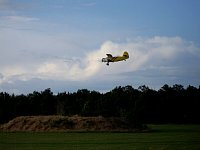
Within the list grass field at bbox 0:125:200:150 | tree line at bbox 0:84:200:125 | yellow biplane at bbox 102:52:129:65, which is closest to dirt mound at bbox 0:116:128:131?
grass field at bbox 0:125:200:150

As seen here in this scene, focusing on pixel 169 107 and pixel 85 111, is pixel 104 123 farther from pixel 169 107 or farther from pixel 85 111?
pixel 169 107

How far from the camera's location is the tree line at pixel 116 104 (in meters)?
114

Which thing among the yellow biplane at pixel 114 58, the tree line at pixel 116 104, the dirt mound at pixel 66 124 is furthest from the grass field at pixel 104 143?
the tree line at pixel 116 104

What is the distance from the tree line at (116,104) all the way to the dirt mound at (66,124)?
108 feet

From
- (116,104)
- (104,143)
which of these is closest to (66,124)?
(104,143)

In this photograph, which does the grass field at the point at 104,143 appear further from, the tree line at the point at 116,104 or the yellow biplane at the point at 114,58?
the tree line at the point at 116,104

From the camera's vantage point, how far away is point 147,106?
123250mm

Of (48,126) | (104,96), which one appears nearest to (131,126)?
(48,126)

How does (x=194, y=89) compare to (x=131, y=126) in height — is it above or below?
above

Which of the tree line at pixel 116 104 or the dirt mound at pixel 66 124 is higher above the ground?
the tree line at pixel 116 104

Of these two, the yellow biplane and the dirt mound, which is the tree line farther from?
the yellow biplane

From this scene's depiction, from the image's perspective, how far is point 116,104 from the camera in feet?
423

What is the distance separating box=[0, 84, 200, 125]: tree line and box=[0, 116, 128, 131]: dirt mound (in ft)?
108

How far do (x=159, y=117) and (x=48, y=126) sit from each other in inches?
2182
